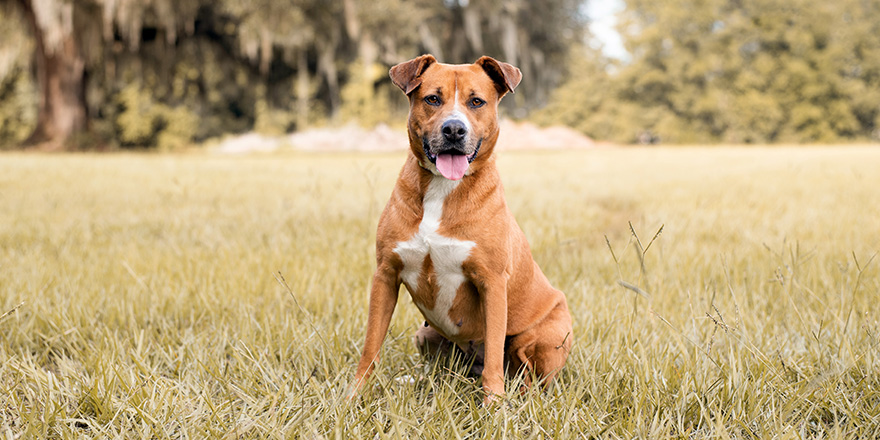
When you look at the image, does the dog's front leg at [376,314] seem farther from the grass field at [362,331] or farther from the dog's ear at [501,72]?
the dog's ear at [501,72]

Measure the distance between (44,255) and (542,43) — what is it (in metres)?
18.7

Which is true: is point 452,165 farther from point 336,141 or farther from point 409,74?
point 336,141

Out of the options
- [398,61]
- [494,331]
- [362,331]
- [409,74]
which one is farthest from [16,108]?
[494,331]

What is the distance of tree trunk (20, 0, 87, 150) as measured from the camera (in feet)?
52.1

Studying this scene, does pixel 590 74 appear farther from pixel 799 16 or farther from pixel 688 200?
pixel 688 200

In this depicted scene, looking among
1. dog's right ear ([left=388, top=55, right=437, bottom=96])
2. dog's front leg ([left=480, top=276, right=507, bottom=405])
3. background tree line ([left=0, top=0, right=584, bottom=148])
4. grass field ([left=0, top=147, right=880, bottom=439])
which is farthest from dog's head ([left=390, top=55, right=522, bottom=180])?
background tree line ([left=0, top=0, right=584, bottom=148])

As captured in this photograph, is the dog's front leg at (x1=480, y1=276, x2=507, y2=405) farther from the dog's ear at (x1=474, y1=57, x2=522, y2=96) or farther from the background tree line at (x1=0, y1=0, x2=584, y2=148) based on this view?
the background tree line at (x1=0, y1=0, x2=584, y2=148)

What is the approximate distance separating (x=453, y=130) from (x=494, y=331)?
56 centimetres

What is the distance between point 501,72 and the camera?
5.85 feet

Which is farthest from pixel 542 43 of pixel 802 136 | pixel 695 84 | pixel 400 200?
pixel 400 200

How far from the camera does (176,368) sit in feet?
6.15

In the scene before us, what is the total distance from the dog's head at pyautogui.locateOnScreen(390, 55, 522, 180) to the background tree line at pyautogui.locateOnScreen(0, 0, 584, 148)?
46.0 feet

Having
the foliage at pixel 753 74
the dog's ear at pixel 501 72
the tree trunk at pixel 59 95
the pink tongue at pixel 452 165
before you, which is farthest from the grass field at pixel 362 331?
the foliage at pixel 753 74

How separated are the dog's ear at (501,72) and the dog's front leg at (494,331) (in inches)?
23.3
